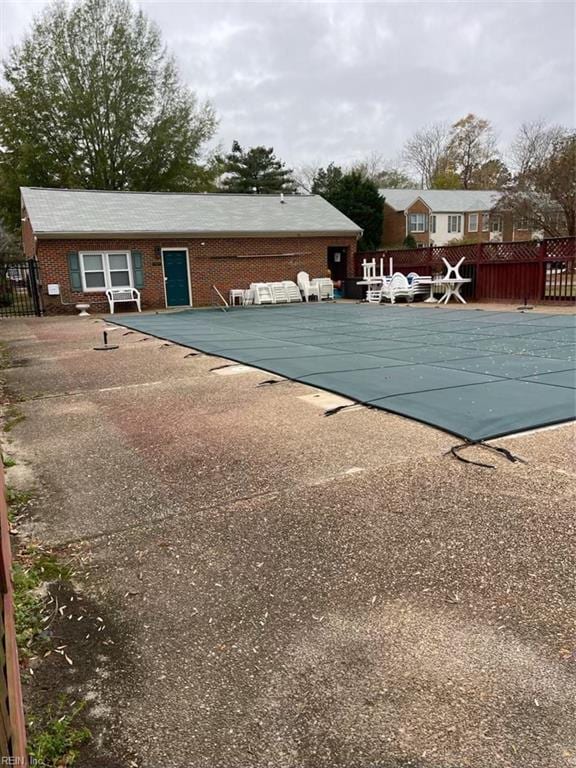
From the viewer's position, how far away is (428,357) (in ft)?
23.9

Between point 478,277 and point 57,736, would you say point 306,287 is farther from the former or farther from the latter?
point 57,736

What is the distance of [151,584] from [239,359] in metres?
5.46

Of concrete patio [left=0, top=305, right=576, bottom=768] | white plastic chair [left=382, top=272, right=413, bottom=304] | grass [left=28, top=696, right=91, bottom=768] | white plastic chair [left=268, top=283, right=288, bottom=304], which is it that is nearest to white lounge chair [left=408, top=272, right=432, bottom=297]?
Answer: white plastic chair [left=382, top=272, right=413, bottom=304]

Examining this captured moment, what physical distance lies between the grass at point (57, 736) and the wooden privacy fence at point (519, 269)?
14404 millimetres

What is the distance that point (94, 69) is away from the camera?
26594 millimetres

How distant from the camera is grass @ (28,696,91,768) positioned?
5.17 feet

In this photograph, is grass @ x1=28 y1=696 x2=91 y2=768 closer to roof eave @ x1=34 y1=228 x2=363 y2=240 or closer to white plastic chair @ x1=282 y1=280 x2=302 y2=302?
roof eave @ x1=34 y1=228 x2=363 y2=240

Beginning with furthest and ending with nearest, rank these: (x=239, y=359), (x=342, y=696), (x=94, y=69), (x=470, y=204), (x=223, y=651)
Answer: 1. (x=470, y=204)
2. (x=94, y=69)
3. (x=239, y=359)
4. (x=223, y=651)
5. (x=342, y=696)

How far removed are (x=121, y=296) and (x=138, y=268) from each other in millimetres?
1121

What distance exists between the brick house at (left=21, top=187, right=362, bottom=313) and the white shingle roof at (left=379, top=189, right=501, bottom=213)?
746 inches

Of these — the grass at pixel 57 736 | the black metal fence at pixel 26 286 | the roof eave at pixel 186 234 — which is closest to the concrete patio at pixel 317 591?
the grass at pixel 57 736

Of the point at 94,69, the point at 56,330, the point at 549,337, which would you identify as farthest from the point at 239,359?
the point at 94,69

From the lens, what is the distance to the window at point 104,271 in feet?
57.3

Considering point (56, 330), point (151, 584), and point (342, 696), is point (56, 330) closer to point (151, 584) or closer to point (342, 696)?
point (151, 584)
